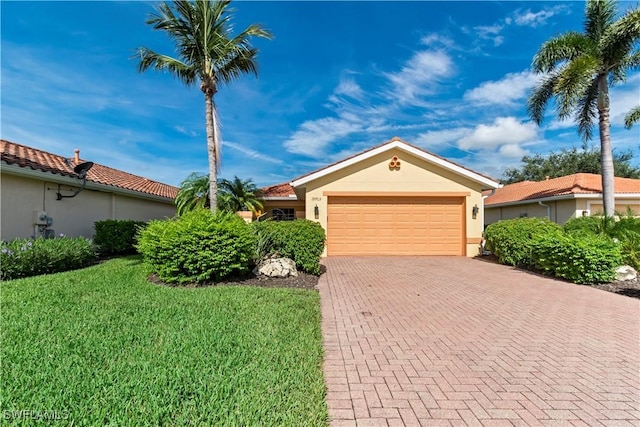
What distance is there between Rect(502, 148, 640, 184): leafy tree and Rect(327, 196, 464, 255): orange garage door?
31.9 metres

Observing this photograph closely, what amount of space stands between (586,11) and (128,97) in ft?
67.2

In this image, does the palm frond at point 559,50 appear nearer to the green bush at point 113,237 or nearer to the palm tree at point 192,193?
the palm tree at point 192,193

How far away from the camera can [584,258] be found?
8.41 metres

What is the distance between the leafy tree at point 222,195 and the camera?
47.6 feet

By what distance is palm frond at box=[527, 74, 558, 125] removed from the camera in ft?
48.5

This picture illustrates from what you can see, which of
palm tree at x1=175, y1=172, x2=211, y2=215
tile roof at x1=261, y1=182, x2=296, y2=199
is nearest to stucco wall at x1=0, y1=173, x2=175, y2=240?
palm tree at x1=175, y1=172, x2=211, y2=215

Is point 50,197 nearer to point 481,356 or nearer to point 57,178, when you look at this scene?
point 57,178

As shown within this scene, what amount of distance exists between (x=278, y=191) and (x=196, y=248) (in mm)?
10598

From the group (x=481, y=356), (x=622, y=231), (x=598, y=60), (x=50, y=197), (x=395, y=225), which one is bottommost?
(x=481, y=356)

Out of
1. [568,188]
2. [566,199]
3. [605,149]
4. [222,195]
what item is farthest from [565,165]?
[222,195]

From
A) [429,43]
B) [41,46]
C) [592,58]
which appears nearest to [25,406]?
[41,46]

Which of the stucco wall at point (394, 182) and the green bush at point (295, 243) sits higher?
the stucco wall at point (394, 182)

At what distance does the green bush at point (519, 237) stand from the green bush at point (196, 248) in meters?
9.54

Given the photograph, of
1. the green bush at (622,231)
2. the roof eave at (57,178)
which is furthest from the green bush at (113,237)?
the green bush at (622,231)
